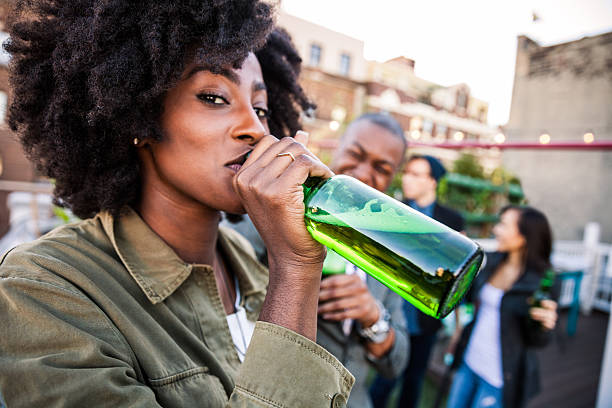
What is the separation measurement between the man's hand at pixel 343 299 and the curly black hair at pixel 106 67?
85 cm

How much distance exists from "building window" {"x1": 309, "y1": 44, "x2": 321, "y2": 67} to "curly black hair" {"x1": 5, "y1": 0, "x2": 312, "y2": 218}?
21665mm

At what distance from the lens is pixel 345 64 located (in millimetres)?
22672

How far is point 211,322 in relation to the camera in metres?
1.16

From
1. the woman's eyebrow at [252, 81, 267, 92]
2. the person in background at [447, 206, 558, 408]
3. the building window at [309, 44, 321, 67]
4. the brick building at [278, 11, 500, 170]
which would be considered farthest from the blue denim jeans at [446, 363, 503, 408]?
the building window at [309, 44, 321, 67]

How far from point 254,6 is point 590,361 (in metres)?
6.97

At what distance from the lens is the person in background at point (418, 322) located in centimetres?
359

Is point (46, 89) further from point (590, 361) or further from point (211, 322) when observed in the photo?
Answer: point (590, 361)

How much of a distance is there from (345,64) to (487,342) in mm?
22032

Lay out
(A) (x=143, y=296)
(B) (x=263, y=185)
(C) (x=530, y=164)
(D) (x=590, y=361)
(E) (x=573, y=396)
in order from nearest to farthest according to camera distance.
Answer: (B) (x=263, y=185) < (A) (x=143, y=296) < (E) (x=573, y=396) < (D) (x=590, y=361) < (C) (x=530, y=164)

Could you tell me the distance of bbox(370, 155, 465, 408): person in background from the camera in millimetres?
3592

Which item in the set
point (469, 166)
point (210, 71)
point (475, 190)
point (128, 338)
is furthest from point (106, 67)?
point (469, 166)

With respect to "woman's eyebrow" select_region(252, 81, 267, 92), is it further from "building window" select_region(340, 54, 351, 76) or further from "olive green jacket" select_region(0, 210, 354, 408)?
"building window" select_region(340, 54, 351, 76)

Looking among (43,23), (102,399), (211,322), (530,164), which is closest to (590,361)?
(211,322)

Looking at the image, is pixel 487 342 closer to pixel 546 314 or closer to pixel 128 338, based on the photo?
pixel 546 314
